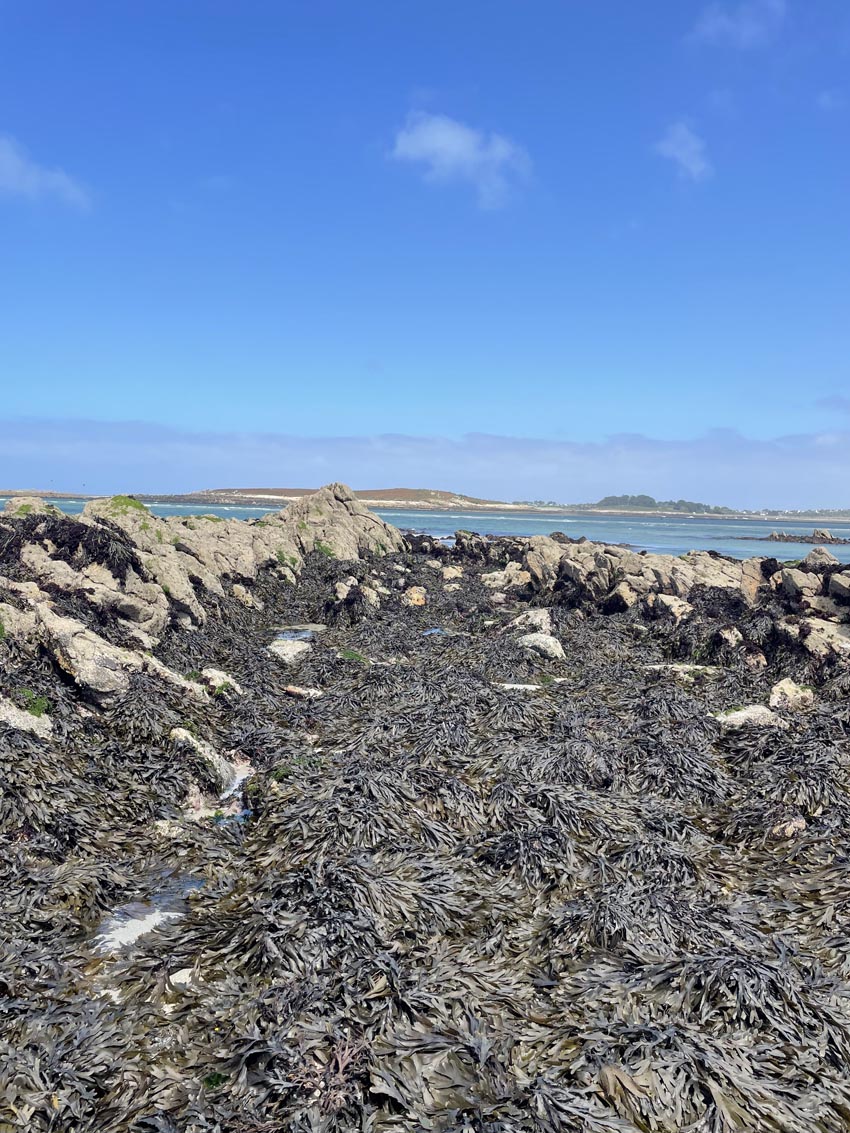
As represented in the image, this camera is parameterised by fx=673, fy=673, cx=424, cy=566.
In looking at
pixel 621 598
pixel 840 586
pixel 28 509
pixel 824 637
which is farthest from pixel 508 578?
pixel 28 509

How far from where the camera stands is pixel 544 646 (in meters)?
15.6

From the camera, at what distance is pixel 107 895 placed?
592cm

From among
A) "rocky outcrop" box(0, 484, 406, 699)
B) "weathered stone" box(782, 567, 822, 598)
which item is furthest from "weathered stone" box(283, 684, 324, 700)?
"weathered stone" box(782, 567, 822, 598)

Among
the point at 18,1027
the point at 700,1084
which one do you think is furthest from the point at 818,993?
the point at 18,1027

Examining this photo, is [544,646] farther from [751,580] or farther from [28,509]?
[28,509]

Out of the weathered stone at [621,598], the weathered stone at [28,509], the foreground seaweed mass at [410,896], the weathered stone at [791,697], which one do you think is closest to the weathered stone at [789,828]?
the foreground seaweed mass at [410,896]

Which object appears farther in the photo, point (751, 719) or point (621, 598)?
point (621, 598)

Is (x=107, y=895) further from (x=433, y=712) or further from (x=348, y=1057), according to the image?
(x=433, y=712)

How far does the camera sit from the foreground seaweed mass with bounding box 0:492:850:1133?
3846mm

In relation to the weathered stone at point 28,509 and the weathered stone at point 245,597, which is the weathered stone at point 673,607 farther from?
the weathered stone at point 28,509

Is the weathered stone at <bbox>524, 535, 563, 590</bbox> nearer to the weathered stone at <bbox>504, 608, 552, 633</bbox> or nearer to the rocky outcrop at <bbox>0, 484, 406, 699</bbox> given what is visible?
the weathered stone at <bbox>504, 608, 552, 633</bbox>

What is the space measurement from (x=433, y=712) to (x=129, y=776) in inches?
166

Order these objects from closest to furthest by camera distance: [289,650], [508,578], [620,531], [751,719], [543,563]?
[751,719] → [289,650] → [543,563] → [508,578] → [620,531]

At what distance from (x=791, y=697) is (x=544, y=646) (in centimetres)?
→ 527
